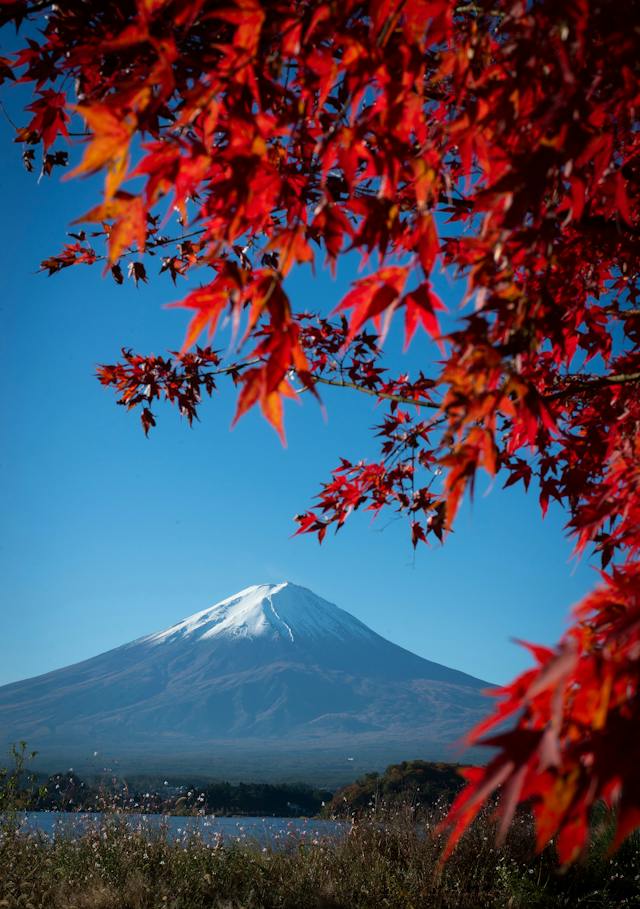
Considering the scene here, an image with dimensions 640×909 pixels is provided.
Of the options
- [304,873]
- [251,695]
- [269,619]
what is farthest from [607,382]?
[269,619]

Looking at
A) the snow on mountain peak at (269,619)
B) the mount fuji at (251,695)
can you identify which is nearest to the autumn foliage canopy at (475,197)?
the mount fuji at (251,695)

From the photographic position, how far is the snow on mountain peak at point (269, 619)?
112625 mm

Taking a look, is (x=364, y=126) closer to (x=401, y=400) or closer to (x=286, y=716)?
(x=401, y=400)

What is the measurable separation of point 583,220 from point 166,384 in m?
2.60

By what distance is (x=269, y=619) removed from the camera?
120562 millimetres

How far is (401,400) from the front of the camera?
131 inches

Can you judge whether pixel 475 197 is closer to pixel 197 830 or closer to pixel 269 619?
pixel 197 830

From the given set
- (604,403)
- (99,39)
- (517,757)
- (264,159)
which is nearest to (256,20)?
(264,159)

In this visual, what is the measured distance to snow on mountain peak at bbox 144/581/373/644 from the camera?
113 m

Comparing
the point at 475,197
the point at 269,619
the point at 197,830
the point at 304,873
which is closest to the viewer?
the point at 475,197

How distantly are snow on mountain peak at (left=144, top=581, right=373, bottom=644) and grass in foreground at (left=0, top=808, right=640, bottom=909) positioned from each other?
107m

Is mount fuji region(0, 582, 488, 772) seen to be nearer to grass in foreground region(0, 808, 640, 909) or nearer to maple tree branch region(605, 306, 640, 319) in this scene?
grass in foreground region(0, 808, 640, 909)

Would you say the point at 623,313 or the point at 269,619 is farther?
the point at 269,619

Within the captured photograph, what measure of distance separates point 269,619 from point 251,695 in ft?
51.5
